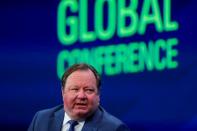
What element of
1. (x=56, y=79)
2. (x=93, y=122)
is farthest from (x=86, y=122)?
(x=56, y=79)

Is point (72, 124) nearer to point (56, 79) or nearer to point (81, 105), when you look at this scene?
point (81, 105)

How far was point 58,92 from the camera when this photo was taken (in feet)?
11.7

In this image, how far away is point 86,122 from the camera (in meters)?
1.79

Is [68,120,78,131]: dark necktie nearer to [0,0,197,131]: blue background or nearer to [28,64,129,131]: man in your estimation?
[28,64,129,131]: man

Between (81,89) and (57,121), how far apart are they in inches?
5.5

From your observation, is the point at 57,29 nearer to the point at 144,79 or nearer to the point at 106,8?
the point at 106,8

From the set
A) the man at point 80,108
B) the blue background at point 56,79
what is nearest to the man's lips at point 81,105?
the man at point 80,108

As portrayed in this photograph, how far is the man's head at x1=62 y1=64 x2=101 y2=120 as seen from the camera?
5.70 feet

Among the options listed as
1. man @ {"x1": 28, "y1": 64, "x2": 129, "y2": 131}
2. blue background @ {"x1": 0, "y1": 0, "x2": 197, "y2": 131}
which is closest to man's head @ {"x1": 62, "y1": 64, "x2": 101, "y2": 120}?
man @ {"x1": 28, "y1": 64, "x2": 129, "y2": 131}

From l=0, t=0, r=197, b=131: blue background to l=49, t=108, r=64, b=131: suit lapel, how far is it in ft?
4.55

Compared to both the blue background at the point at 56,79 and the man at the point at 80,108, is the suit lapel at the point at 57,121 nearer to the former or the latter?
the man at the point at 80,108

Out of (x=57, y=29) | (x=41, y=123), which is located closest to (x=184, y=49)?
(x=57, y=29)

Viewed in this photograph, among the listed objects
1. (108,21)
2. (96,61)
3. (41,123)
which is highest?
(108,21)

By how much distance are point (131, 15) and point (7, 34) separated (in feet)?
2.86
